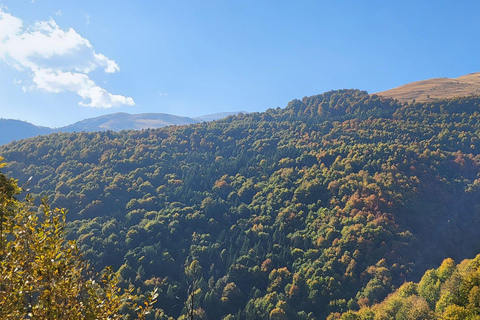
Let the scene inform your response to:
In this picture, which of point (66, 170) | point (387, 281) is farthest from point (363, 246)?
point (66, 170)

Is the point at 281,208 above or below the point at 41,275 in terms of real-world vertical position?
below

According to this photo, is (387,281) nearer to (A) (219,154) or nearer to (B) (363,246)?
(B) (363,246)

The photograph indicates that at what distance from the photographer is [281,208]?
375ft

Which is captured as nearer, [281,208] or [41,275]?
[41,275]

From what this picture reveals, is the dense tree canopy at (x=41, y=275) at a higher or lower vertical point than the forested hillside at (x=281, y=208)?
higher

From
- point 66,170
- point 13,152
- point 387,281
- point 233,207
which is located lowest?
point 387,281

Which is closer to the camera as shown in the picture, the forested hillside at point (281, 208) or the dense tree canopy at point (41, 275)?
the dense tree canopy at point (41, 275)

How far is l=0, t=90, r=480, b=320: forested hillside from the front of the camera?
78.8 meters

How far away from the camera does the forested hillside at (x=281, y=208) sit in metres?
78.8

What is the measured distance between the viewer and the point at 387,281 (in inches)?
2830

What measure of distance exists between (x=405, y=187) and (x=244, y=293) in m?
70.1

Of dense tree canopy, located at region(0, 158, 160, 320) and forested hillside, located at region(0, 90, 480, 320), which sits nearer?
dense tree canopy, located at region(0, 158, 160, 320)

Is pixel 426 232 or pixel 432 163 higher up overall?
pixel 432 163

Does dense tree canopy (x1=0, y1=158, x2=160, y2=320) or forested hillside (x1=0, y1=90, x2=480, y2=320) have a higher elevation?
dense tree canopy (x1=0, y1=158, x2=160, y2=320)
